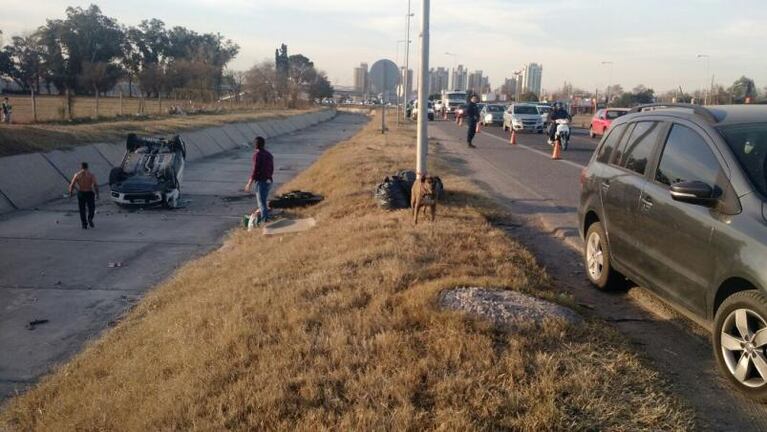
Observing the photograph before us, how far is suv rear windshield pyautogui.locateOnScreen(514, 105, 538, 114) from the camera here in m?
36.6

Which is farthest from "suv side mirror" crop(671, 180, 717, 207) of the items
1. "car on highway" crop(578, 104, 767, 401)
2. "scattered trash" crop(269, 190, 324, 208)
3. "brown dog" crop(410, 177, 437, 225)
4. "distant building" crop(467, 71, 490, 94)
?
Result: "distant building" crop(467, 71, 490, 94)

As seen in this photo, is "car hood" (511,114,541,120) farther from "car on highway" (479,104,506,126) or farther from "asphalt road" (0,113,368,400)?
"asphalt road" (0,113,368,400)

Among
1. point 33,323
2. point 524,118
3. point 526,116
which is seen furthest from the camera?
point 526,116

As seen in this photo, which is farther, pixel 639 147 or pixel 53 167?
pixel 53 167

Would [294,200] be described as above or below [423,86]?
below

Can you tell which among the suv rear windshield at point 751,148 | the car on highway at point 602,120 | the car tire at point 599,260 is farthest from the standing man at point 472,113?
the suv rear windshield at point 751,148

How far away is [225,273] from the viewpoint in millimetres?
8852

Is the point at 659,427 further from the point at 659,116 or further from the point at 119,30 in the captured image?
the point at 119,30

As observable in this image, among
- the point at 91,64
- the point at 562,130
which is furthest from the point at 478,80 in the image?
the point at 562,130

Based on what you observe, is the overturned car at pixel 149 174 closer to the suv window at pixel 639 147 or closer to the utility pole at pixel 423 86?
the utility pole at pixel 423 86

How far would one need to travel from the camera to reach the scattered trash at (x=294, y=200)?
47.0 feet

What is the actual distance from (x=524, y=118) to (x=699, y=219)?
106 ft

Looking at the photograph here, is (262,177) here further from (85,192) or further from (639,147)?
(639,147)

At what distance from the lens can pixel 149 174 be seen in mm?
16625
